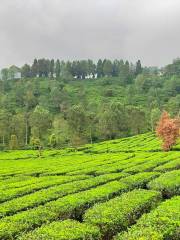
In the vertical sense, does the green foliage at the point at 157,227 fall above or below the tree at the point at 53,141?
above

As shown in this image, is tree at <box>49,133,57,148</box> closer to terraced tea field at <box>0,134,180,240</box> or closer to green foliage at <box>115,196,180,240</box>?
terraced tea field at <box>0,134,180,240</box>

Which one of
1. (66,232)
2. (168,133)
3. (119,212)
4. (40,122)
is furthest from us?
(40,122)

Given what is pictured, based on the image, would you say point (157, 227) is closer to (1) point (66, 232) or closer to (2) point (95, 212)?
(2) point (95, 212)

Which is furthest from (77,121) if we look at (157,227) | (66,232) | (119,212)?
(66,232)

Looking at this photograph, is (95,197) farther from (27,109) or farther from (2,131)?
(27,109)

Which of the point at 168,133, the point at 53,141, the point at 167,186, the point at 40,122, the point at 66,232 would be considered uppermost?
the point at 168,133

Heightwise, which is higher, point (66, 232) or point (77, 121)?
point (77, 121)

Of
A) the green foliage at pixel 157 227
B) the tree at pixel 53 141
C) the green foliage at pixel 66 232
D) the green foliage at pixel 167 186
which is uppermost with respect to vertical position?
the green foliage at pixel 157 227

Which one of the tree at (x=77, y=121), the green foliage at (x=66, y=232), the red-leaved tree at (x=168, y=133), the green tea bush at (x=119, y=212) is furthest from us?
the tree at (x=77, y=121)

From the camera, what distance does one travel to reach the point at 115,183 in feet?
108

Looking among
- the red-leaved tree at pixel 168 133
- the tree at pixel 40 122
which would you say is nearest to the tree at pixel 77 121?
the tree at pixel 40 122

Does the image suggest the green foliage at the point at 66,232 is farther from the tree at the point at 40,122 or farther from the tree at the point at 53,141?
the tree at the point at 40,122

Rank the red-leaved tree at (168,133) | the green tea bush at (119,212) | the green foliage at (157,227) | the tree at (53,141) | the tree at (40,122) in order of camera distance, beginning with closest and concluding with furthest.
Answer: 1. the green foliage at (157,227)
2. the green tea bush at (119,212)
3. the red-leaved tree at (168,133)
4. the tree at (53,141)
5. the tree at (40,122)

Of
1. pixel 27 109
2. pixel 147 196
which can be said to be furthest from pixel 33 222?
pixel 27 109
